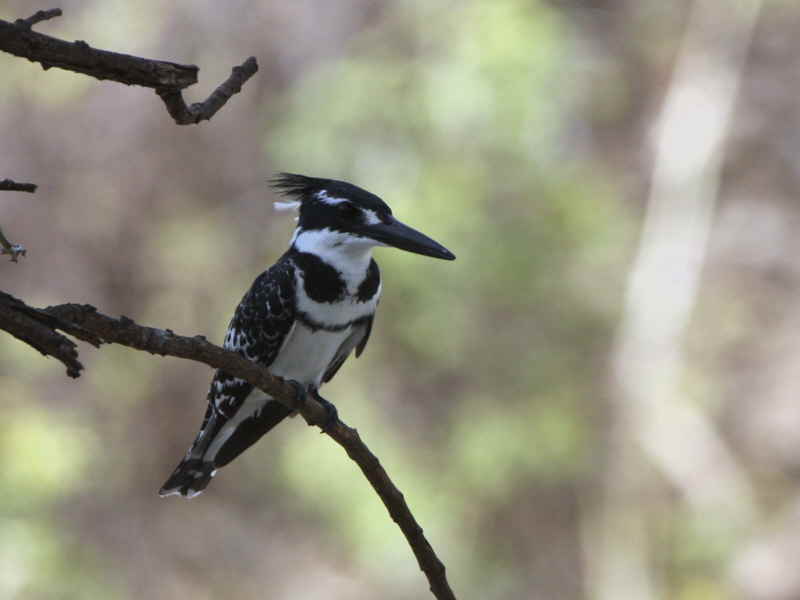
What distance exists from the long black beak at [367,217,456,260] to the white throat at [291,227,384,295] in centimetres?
10

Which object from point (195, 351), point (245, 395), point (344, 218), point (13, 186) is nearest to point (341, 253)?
point (344, 218)

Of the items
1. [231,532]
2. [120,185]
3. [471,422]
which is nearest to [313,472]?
[471,422]

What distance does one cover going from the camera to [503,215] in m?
5.39

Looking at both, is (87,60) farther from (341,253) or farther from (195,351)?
(341,253)

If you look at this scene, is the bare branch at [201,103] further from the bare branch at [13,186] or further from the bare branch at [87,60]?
the bare branch at [13,186]

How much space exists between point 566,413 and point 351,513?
1073 millimetres

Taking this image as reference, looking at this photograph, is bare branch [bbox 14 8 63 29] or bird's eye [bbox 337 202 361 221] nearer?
bare branch [bbox 14 8 63 29]

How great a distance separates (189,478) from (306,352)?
0.40 m

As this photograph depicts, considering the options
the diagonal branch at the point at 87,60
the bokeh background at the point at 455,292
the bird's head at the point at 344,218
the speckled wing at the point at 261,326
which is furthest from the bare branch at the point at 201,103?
the bokeh background at the point at 455,292

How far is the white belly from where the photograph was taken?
241cm

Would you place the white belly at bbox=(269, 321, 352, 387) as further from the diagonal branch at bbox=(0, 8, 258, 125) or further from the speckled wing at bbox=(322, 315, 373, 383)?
the diagonal branch at bbox=(0, 8, 258, 125)

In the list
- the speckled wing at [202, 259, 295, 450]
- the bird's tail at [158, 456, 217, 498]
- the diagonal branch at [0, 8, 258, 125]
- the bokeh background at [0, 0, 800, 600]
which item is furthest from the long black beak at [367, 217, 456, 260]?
the bokeh background at [0, 0, 800, 600]

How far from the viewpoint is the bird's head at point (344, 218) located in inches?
84.8

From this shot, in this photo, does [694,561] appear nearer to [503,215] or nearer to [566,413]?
[566,413]
